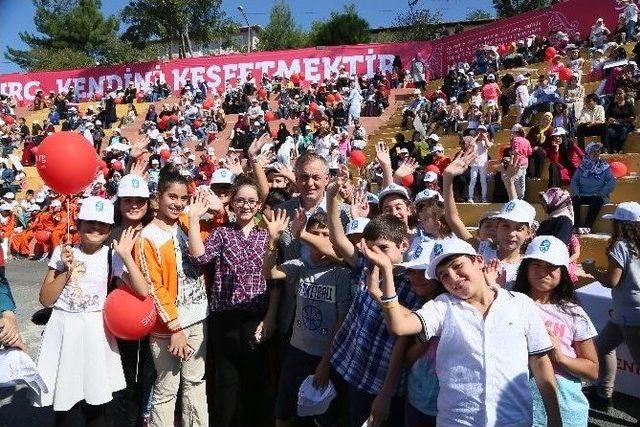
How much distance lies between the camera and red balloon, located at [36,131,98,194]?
4.29 m

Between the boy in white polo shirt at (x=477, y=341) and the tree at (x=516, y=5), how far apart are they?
51.5 meters

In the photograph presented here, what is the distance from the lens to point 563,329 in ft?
9.08

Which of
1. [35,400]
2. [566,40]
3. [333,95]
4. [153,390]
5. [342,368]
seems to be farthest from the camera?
[333,95]

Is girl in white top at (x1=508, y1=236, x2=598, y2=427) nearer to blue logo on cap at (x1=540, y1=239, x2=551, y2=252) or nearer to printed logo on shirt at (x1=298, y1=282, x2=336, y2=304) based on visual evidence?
blue logo on cap at (x1=540, y1=239, x2=551, y2=252)

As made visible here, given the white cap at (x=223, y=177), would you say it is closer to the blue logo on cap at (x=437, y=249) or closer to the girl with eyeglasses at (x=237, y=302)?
the girl with eyeglasses at (x=237, y=302)

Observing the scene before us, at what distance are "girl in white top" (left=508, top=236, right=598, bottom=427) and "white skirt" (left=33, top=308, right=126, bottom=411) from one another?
243 centimetres

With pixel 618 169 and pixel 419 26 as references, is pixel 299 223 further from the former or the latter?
pixel 419 26

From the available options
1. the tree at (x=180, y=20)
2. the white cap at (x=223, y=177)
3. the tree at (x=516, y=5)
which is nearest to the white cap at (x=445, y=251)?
the white cap at (x=223, y=177)

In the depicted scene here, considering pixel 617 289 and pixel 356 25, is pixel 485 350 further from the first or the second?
pixel 356 25

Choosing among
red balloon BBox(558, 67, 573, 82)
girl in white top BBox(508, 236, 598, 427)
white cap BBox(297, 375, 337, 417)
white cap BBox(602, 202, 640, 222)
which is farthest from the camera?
red balloon BBox(558, 67, 573, 82)

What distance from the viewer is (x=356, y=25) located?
173 feet

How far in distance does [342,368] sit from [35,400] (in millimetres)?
1816

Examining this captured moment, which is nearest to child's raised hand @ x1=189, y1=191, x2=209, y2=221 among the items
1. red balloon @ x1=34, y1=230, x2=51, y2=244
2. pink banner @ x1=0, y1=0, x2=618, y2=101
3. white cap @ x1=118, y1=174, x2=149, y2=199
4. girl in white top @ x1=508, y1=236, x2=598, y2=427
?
white cap @ x1=118, y1=174, x2=149, y2=199

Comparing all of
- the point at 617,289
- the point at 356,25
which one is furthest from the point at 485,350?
the point at 356,25
